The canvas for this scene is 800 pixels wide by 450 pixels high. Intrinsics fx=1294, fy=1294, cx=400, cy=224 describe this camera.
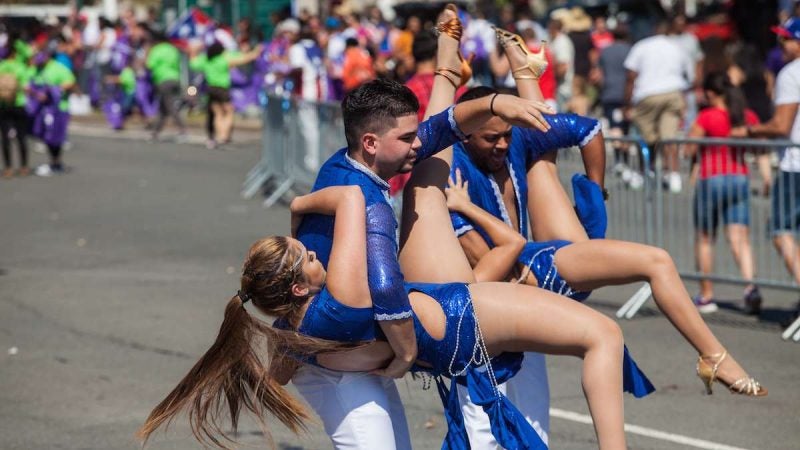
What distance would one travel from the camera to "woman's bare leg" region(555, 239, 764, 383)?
15.0 feet

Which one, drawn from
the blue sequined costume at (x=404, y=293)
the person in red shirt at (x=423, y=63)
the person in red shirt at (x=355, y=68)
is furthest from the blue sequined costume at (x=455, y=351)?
the person in red shirt at (x=355, y=68)

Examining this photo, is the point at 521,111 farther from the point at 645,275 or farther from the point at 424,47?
Answer: the point at 424,47

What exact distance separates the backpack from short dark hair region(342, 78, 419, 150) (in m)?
14.7

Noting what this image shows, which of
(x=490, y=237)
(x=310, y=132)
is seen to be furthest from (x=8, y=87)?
(x=490, y=237)

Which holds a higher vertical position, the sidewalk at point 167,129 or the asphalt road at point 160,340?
the asphalt road at point 160,340

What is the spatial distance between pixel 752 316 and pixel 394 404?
18.0 ft

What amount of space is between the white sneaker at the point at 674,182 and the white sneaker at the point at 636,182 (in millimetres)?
196

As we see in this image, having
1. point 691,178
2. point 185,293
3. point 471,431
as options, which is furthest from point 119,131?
point 471,431

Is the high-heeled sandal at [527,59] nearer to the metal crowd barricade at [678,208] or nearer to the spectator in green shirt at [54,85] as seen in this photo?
the metal crowd barricade at [678,208]

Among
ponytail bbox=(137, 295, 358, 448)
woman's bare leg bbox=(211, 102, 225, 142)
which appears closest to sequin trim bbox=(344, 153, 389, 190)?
ponytail bbox=(137, 295, 358, 448)

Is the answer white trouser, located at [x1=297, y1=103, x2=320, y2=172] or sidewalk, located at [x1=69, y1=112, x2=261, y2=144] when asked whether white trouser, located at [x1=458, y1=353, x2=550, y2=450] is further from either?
sidewalk, located at [x1=69, y1=112, x2=261, y2=144]

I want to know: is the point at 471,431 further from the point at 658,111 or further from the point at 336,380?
the point at 658,111

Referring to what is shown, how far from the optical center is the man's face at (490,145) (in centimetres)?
499

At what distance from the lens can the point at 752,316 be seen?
9.46m
